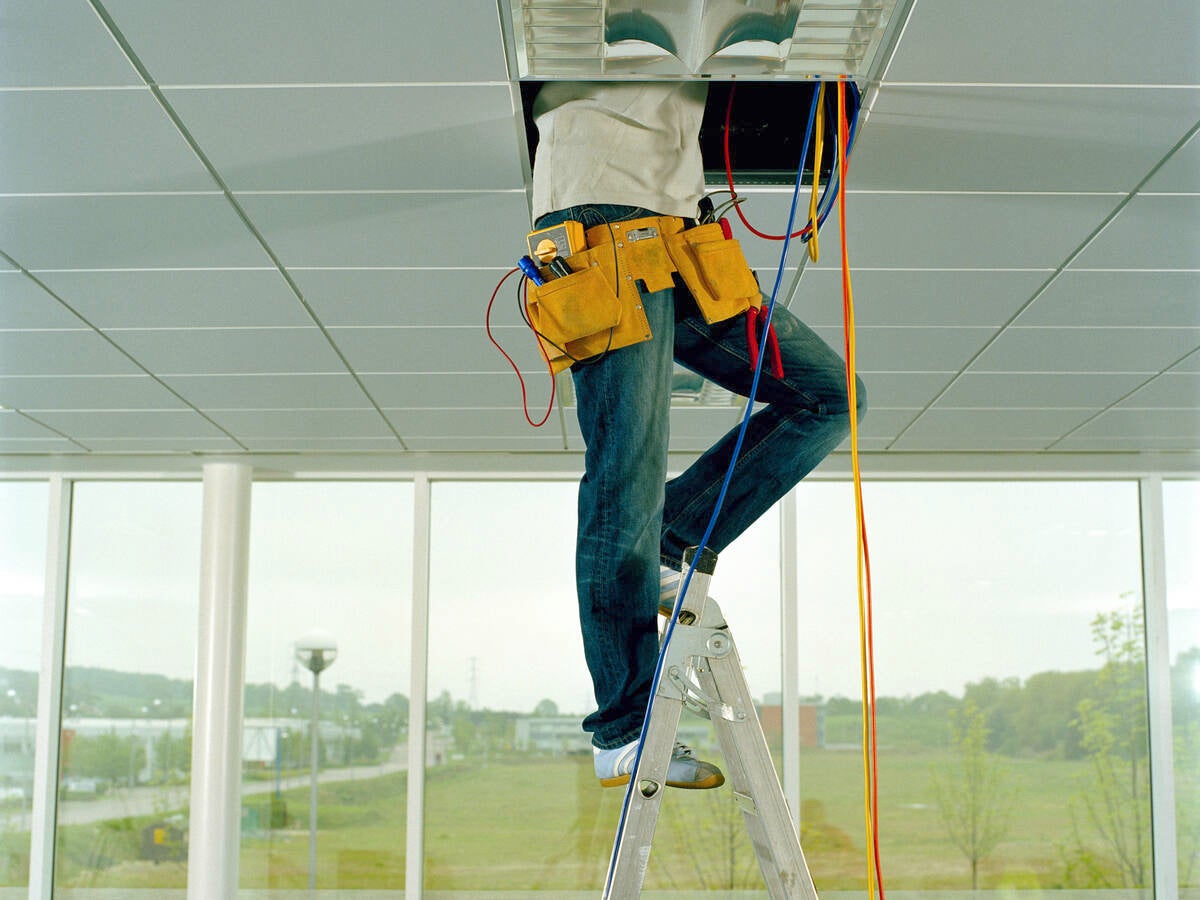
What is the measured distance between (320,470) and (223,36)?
13.6 ft

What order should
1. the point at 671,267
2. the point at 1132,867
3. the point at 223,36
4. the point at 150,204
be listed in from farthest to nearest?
the point at 1132,867, the point at 150,204, the point at 223,36, the point at 671,267

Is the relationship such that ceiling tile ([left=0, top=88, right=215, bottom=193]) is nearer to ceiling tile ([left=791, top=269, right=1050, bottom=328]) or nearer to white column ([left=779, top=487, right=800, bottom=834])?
ceiling tile ([left=791, top=269, right=1050, bottom=328])

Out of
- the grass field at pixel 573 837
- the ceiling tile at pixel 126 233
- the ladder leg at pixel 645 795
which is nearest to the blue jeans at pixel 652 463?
the ladder leg at pixel 645 795

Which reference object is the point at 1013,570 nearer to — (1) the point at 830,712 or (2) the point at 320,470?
(1) the point at 830,712

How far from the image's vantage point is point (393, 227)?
3.21m

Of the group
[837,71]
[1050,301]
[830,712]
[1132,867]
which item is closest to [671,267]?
[837,71]

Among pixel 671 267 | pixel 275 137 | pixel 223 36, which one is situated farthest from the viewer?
pixel 275 137

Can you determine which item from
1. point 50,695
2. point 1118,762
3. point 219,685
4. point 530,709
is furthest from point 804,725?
point 50,695

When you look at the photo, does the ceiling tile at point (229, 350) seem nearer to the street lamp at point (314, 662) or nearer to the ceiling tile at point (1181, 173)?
the street lamp at point (314, 662)

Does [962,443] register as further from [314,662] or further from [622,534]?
[622,534]

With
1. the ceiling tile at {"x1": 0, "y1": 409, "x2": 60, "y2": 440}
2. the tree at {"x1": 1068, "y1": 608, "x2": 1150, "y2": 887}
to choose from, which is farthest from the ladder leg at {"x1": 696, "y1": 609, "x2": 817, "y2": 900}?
the tree at {"x1": 1068, "y1": 608, "x2": 1150, "y2": 887}

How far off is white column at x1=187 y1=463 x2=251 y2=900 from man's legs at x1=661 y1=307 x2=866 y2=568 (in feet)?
14.7

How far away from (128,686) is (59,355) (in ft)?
8.18

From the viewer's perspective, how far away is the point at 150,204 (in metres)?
3.04
